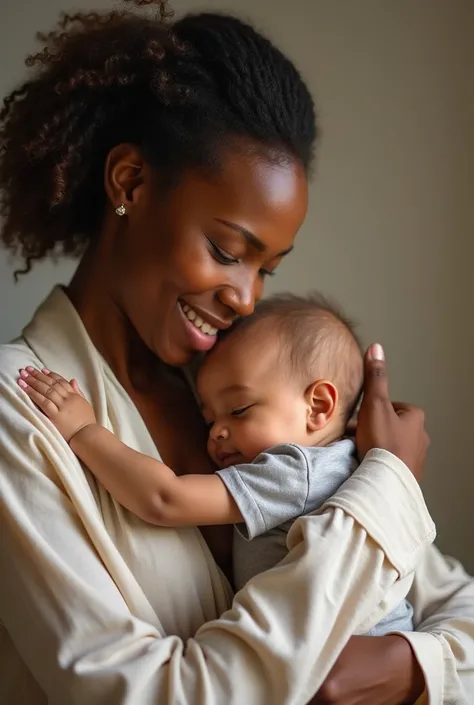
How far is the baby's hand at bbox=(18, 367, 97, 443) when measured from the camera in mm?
1247

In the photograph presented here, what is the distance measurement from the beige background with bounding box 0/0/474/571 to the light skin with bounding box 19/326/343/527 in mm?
740

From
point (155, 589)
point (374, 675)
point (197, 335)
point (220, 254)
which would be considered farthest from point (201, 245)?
point (374, 675)

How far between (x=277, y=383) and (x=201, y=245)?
246 millimetres

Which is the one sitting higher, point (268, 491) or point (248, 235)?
point (248, 235)

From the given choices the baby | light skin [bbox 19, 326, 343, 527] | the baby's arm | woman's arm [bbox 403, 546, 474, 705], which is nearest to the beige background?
woman's arm [bbox 403, 546, 474, 705]

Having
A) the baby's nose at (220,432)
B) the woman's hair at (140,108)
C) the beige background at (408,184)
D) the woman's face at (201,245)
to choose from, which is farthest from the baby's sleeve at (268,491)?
the beige background at (408,184)

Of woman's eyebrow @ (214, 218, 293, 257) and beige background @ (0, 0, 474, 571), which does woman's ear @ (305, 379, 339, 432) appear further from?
beige background @ (0, 0, 474, 571)

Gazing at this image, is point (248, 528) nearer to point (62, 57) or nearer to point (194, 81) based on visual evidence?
point (194, 81)

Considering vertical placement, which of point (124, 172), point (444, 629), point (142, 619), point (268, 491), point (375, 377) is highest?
point (124, 172)

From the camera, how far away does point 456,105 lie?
2066 mm

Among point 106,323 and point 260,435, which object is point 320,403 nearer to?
point 260,435

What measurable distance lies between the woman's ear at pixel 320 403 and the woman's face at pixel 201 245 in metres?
0.16

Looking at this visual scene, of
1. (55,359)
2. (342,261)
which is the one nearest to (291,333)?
(55,359)

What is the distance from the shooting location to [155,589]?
1238mm
